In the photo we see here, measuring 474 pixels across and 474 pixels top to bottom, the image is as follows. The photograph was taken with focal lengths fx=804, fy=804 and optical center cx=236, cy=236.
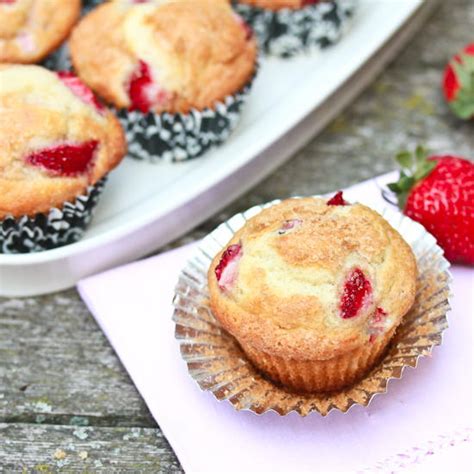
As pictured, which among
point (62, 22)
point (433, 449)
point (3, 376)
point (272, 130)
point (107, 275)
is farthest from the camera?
point (62, 22)

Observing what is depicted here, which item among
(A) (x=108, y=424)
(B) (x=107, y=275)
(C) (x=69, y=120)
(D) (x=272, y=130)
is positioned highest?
(C) (x=69, y=120)

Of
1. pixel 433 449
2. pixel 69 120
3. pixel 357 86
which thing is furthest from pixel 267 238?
pixel 357 86

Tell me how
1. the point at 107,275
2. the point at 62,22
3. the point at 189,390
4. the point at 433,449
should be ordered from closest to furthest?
1. the point at 433,449
2. the point at 189,390
3. the point at 107,275
4. the point at 62,22

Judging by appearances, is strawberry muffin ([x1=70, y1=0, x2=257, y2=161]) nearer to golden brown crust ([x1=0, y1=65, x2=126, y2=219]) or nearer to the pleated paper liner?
golden brown crust ([x1=0, y1=65, x2=126, y2=219])

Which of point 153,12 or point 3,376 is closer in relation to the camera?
point 3,376

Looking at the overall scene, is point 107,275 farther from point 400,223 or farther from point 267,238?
point 400,223

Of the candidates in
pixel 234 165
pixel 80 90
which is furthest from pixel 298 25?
pixel 80 90

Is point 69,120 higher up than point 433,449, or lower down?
higher up
